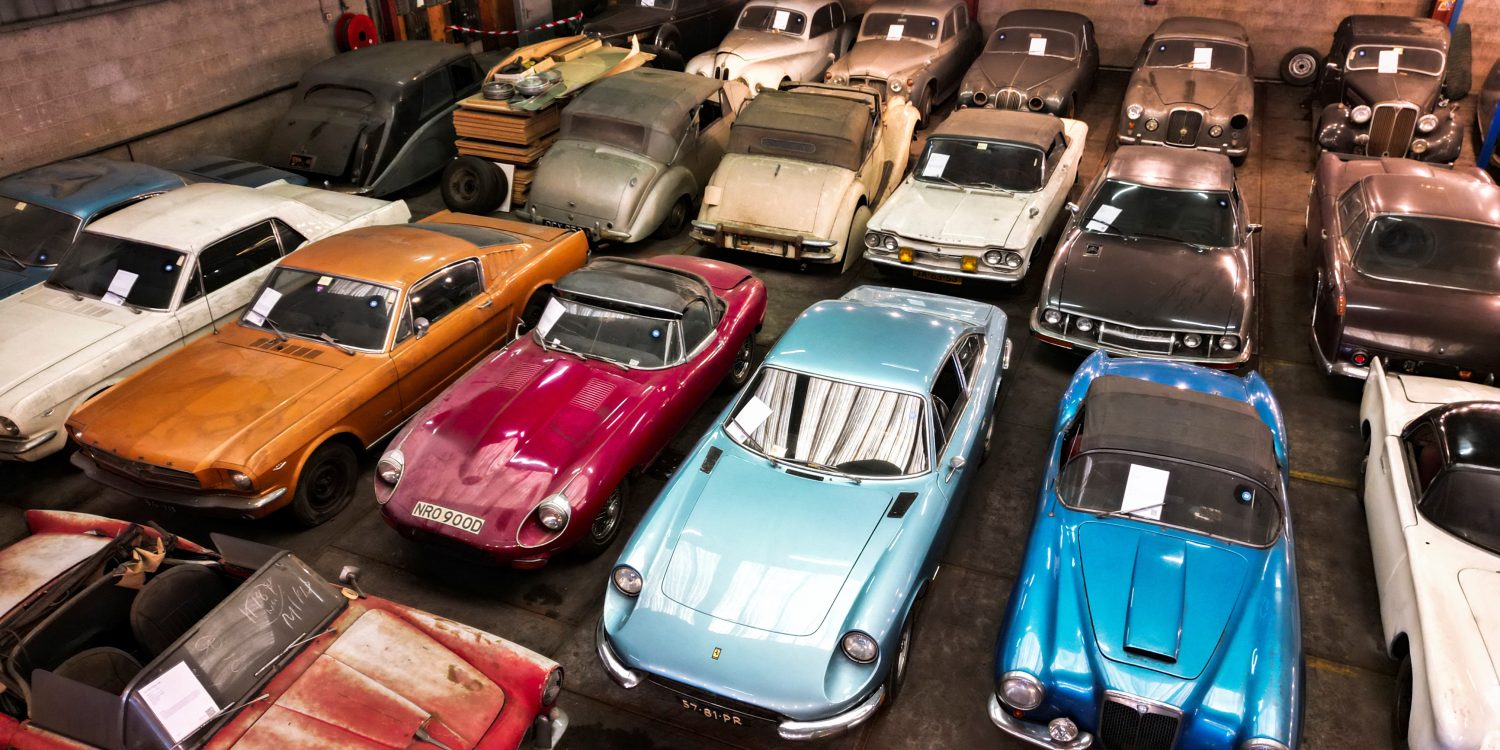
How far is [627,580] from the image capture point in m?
4.58

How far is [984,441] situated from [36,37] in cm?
998

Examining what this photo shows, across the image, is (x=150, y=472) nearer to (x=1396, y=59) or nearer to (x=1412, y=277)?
(x=1412, y=277)

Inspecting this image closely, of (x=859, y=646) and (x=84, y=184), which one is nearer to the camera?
(x=859, y=646)

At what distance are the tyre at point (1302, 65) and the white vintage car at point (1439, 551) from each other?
8862 mm

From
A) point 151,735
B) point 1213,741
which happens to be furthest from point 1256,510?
point 151,735

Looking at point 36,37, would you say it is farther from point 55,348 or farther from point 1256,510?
point 1256,510

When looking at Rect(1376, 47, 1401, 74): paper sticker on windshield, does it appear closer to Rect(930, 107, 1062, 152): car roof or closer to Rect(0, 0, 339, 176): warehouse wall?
Rect(930, 107, 1062, 152): car roof

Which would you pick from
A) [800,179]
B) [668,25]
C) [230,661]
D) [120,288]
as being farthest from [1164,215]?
[668,25]

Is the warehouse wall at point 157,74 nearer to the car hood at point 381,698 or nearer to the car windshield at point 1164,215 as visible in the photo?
the car hood at point 381,698

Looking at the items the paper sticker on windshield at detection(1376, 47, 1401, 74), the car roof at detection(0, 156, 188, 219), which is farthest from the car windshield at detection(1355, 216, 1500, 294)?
the car roof at detection(0, 156, 188, 219)

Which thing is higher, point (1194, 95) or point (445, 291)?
point (1194, 95)

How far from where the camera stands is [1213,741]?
3918 mm

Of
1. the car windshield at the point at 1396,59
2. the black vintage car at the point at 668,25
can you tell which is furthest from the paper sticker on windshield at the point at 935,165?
the car windshield at the point at 1396,59

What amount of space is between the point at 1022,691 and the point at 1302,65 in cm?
1236
